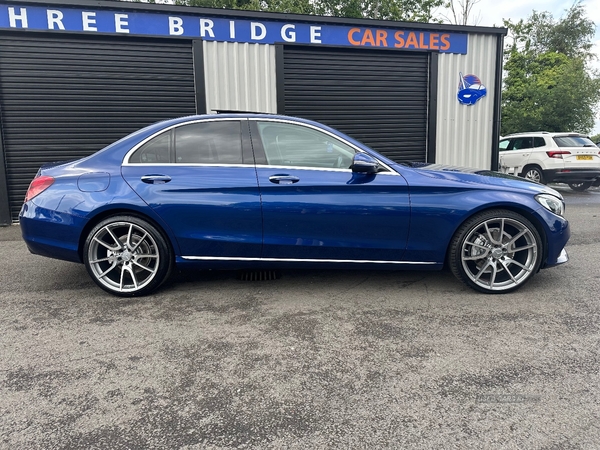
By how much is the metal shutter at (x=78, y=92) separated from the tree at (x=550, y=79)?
1953cm

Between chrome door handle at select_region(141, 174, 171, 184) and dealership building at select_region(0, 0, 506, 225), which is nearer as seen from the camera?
chrome door handle at select_region(141, 174, 171, 184)

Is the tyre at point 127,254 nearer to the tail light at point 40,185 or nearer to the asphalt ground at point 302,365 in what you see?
the asphalt ground at point 302,365

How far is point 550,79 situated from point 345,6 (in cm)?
1187

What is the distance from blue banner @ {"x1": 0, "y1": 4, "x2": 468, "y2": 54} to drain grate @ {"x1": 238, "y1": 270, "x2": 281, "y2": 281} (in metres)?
5.45

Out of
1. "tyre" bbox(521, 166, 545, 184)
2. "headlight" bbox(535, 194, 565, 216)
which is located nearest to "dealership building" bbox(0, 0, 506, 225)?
"tyre" bbox(521, 166, 545, 184)

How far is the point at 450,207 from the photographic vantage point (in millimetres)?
3738

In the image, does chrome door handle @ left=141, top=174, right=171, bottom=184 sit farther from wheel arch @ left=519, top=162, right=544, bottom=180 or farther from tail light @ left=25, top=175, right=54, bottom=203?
wheel arch @ left=519, top=162, right=544, bottom=180

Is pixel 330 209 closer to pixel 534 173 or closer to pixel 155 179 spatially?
pixel 155 179

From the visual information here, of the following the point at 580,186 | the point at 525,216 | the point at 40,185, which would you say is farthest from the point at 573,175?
the point at 40,185

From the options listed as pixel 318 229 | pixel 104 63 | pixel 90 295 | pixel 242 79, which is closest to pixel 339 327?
pixel 318 229

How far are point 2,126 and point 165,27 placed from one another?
3290 millimetres

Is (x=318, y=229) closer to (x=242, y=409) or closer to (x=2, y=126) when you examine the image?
(x=242, y=409)

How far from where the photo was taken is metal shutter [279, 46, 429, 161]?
888 cm

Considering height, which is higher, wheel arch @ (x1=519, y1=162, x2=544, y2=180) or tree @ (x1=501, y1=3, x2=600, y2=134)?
tree @ (x1=501, y1=3, x2=600, y2=134)
